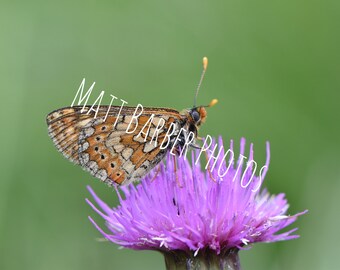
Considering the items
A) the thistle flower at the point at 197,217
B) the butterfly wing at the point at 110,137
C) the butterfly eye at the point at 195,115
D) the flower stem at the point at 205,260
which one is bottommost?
the flower stem at the point at 205,260

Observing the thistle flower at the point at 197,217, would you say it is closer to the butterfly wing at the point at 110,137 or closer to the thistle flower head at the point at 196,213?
the thistle flower head at the point at 196,213

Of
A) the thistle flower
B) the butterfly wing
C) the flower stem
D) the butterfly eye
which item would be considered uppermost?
the butterfly eye

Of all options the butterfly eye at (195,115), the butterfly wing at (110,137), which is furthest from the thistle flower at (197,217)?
the butterfly eye at (195,115)

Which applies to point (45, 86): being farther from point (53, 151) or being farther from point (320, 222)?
point (320, 222)

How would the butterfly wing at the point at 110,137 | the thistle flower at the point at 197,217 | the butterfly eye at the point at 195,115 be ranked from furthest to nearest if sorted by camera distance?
the butterfly eye at the point at 195,115, the butterfly wing at the point at 110,137, the thistle flower at the point at 197,217

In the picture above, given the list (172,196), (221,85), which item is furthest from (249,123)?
(172,196)

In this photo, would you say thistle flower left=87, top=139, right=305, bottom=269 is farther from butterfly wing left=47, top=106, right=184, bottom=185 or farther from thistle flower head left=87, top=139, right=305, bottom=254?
→ butterfly wing left=47, top=106, right=184, bottom=185

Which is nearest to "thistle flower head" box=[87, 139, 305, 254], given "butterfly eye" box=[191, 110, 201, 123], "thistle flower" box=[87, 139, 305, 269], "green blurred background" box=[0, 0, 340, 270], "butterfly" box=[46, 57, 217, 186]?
"thistle flower" box=[87, 139, 305, 269]
